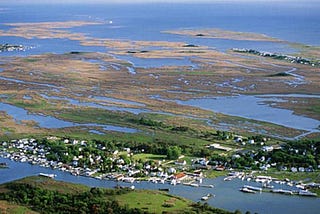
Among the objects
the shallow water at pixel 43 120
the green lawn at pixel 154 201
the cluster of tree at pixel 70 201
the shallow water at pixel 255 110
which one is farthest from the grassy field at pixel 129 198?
the shallow water at pixel 255 110

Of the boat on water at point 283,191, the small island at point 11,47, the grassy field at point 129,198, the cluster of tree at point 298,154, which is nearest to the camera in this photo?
the grassy field at point 129,198

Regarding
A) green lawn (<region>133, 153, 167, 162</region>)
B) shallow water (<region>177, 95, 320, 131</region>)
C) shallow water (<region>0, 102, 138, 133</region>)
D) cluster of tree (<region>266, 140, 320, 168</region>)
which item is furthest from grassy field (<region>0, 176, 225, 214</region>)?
shallow water (<region>177, 95, 320, 131</region>)

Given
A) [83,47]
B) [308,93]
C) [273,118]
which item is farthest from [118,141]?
[83,47]

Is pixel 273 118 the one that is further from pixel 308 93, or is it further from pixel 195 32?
pixel 195 32

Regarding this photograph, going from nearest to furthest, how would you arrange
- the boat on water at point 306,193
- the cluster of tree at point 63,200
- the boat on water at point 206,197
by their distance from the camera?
1. the cluster of tree at point 63,200
2. the boat on water at point 206,197
3. the boat on water at point 306,193

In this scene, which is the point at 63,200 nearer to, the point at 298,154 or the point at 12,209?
the point at 12,209

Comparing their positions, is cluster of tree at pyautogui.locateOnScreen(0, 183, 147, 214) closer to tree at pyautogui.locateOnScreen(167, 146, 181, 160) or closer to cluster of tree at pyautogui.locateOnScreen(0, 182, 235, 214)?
cluster of tree at pyautogui.locateOnScreen(0, 182, 235, 214)

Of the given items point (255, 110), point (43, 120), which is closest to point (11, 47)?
point (43, 120)

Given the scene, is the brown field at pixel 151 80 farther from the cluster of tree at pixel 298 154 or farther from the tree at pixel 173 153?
the tree at pixel 173 153
